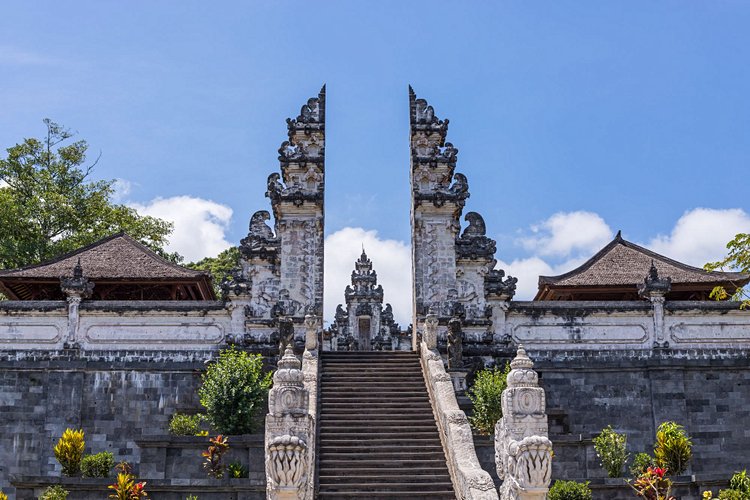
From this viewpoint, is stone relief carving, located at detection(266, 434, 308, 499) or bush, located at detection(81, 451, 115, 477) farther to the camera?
bush, located at detection(81, 451, 115, 477)

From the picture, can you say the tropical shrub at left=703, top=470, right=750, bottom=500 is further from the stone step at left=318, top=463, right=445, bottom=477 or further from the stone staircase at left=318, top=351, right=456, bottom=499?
the stone step at left=318, top=463, right=445, bottom=477

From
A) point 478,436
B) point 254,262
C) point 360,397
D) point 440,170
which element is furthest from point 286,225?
point 478,436

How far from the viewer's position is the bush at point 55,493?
1872cm

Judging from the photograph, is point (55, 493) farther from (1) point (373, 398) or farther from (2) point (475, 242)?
(2) point (475, 242)

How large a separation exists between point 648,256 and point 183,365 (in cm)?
1383

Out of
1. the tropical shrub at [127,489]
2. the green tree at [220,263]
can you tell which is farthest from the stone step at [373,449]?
the green tree at [220,263]

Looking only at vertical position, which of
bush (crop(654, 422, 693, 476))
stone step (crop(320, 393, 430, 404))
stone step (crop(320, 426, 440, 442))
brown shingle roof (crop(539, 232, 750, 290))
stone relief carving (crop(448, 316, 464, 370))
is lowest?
bush (crop(654, 422, 693, 476))

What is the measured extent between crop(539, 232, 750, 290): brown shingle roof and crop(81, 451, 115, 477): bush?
13990 millimetres

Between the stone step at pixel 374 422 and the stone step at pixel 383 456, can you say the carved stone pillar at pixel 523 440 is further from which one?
the stone step at pixel 374 422

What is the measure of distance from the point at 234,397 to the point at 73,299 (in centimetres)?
653

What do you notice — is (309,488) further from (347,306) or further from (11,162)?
(11,162)

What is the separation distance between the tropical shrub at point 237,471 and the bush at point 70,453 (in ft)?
10.4

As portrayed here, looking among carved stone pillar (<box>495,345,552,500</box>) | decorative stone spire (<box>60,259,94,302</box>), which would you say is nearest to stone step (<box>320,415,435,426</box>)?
carved stone pillar (<box>495,345,552,500</box>)

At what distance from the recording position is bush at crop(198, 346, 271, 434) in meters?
21.4
